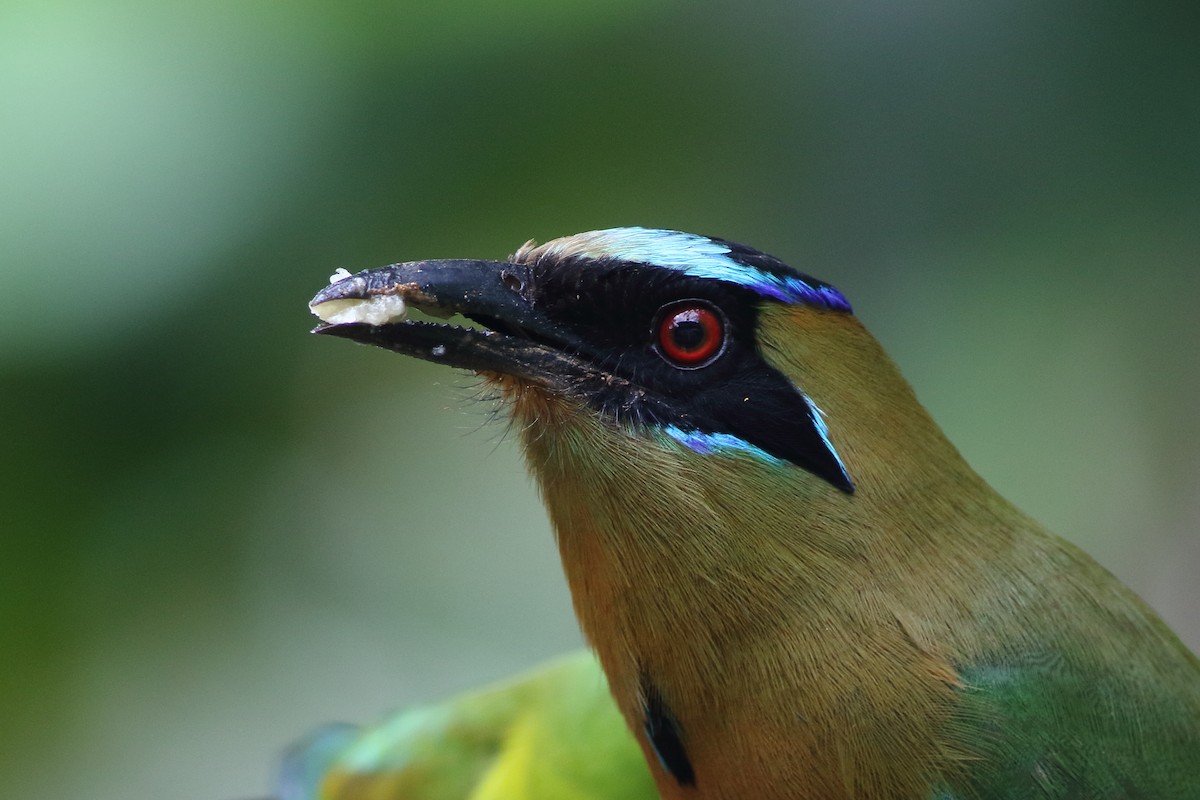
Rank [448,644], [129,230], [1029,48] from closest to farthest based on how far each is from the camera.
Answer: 1. [129,230]
2. [1029,48]
3. [448,644]

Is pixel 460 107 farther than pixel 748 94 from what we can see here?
No

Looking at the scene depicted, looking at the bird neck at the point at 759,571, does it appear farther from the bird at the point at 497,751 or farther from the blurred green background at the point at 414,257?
the blurred green background at the point at 414,257

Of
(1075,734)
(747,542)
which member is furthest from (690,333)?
(1075,734)

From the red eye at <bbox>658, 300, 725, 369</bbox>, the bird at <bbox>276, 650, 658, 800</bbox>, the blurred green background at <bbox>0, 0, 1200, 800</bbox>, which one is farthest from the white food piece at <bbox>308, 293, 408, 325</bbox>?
the blurred green background at <bbox>0, 0, 1200, 800</bbox>

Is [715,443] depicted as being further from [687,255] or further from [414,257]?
[414,257]

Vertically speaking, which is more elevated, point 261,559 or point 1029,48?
point 1029,48

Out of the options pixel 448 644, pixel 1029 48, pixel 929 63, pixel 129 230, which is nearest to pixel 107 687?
pixel 448 644

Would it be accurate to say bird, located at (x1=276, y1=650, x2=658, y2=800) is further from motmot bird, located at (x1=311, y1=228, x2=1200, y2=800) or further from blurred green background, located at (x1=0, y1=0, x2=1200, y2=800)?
motmot bird, located at (x1=311, y1=228, x2=1200, y2=800)

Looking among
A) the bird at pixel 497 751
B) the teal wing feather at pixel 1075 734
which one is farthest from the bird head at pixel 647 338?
the bird at pixel 497 751

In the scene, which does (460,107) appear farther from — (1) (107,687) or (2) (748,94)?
(1) (107,687)

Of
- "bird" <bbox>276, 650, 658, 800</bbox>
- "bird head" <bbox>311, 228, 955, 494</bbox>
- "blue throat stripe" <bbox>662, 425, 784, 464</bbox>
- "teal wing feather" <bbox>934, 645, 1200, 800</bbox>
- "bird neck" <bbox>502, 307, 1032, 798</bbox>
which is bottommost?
"bird" <bbox>276, 650, 658, 800</bbox>
